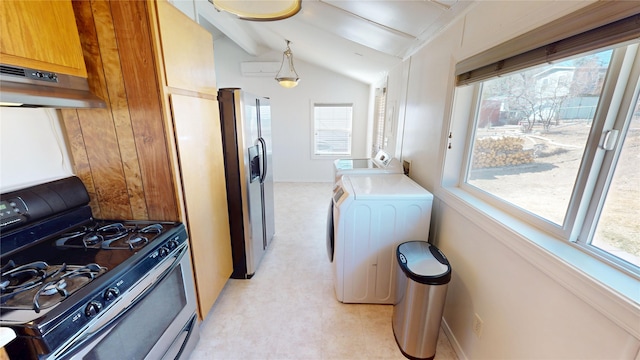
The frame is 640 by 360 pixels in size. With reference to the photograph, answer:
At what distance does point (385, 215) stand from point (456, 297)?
0.69 metres

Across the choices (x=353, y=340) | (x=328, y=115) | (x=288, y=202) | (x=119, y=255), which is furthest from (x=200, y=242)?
(x=328, y=115)

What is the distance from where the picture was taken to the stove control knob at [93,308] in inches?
34.1

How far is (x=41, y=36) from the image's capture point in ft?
3.40

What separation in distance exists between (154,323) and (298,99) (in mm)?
4775

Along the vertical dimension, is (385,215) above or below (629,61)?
below

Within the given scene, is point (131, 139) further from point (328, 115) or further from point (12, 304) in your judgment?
point (328, 115)

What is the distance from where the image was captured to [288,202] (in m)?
4.49

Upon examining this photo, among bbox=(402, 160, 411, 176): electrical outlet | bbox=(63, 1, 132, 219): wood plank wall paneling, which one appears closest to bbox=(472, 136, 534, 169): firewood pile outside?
bbox=(402, 160, 411, 176): electrical outlet

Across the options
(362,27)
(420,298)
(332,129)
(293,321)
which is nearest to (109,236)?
(293,321)

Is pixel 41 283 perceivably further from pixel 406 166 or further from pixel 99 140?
pixel 406 166

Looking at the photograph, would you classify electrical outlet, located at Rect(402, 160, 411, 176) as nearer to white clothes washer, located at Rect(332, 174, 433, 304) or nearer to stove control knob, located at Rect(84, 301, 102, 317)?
white clothes washer, located at Rect(332, 174, 433, 304)

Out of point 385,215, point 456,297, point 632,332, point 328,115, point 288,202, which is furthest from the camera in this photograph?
point 328,115

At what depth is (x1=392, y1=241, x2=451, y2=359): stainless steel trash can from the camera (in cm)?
144

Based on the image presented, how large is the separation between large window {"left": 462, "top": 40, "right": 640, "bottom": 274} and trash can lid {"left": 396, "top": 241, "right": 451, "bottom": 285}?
0.48m
